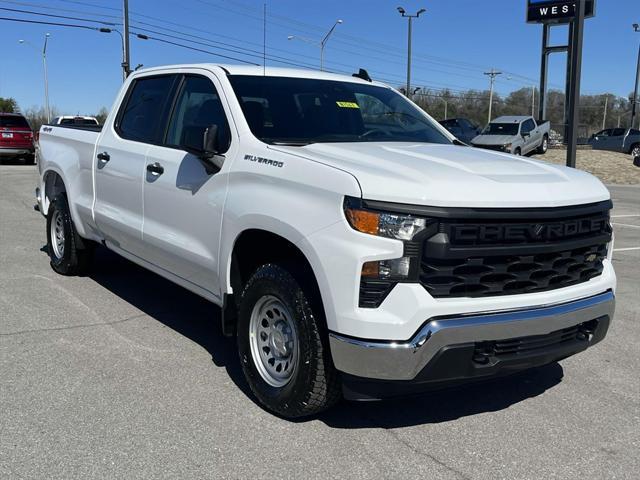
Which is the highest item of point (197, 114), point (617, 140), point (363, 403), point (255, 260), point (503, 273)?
point (197, 114)

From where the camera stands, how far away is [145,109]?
528 centimetres

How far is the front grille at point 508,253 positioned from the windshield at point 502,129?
968 inches

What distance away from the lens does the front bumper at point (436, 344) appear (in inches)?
119

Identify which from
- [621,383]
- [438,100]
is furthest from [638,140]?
[438,100]

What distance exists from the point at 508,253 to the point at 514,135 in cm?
2482

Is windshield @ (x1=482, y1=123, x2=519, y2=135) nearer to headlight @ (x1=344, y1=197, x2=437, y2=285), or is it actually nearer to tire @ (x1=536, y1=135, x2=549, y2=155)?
tire @ (x1=536, y1=135, x2=549, y2=155)

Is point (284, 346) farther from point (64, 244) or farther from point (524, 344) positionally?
point (64, 244)

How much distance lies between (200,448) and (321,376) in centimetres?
71

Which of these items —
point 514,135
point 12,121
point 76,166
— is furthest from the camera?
point 514,135

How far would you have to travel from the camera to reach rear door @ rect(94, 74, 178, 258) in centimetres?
499

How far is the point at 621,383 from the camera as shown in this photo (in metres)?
4.34

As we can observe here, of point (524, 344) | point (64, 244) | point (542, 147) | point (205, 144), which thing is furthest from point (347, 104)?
point (542, 147)

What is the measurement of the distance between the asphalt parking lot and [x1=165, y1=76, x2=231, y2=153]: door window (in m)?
1.52

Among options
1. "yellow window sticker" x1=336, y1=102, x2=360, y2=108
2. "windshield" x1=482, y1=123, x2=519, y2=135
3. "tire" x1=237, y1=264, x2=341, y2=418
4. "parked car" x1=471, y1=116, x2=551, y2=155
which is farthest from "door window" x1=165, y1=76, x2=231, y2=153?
"windshield" x1=482, y1=123, x2=519, y2=135
